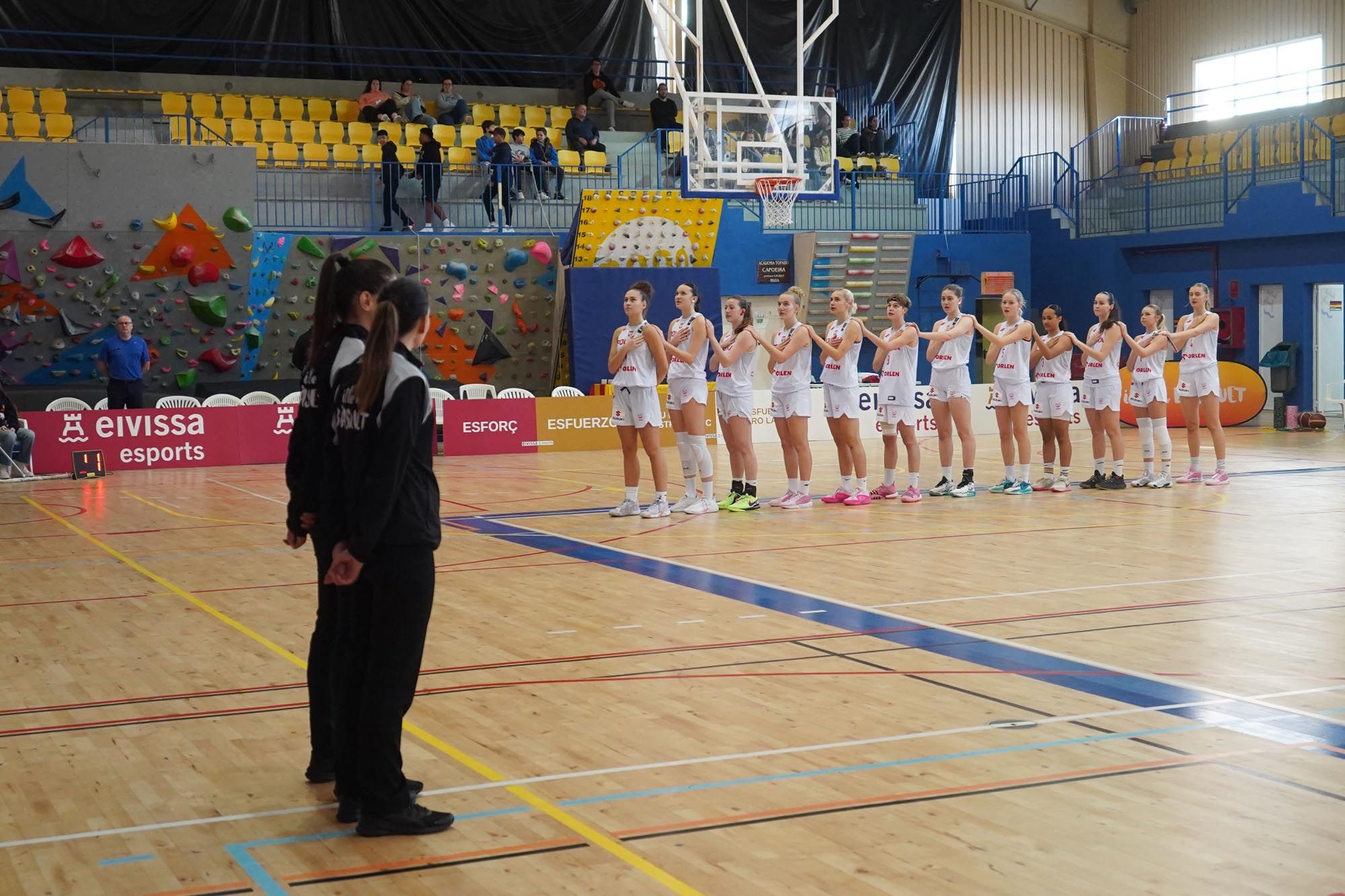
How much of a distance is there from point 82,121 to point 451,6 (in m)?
6.98

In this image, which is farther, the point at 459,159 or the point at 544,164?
the point at 459,159

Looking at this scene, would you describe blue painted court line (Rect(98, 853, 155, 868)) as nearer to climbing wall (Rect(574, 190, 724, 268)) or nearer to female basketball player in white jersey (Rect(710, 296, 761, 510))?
female basketball player in white jersey (Rect(710, 296, 761, 510))

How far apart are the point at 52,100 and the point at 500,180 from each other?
22.9 feet

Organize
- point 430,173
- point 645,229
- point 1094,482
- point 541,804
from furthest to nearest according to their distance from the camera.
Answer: point 645,229 → point 430,173 → point 1094,482 → point 541,804

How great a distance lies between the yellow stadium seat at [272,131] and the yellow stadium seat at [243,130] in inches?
5.5

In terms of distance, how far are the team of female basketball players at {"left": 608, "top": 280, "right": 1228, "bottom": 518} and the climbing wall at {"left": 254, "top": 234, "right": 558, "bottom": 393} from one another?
9838mm

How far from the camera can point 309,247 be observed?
69.9ft

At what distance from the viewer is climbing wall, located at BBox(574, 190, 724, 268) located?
73.5 ft

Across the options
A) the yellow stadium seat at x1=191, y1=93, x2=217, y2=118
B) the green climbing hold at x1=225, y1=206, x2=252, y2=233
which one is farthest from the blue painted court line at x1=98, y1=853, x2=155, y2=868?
the yellow stadium seat at x1=191, y1=93, x2=217, y2=118

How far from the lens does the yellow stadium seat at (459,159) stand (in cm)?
2362

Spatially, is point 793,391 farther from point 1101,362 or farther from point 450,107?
point 450,107

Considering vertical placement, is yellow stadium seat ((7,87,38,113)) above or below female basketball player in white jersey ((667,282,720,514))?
above

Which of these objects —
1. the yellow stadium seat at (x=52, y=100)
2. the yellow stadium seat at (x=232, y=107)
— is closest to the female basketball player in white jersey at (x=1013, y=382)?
the yellow stadium seat at (x=232, y=107)

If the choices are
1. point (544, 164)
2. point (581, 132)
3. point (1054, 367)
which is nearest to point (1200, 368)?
point (1054, 367)
